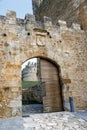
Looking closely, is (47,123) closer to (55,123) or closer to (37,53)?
(55,123)

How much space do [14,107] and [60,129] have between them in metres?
2.04

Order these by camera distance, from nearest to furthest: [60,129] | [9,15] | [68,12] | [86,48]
Answer: [60,129]
[9,15]
[86,48]
[68,12]

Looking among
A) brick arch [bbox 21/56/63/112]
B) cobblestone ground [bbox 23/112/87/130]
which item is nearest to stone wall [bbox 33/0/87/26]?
brick arch [bbox 21/56/63/112]

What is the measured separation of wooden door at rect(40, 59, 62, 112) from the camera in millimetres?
6684

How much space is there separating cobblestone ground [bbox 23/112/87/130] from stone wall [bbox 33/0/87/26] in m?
5.56

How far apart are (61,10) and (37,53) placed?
5074 mm

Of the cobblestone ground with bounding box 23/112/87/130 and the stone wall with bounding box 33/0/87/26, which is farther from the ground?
the stone wall with bounding box 33/0/87/26

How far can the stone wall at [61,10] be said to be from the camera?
9242 millimetres

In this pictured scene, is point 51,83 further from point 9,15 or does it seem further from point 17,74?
point 9,15

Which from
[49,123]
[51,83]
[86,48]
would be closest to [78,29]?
[86,48]

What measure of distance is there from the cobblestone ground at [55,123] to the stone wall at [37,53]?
3.22 ft

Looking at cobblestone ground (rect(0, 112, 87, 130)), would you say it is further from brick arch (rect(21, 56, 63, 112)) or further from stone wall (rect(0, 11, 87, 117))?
brick arch (rect(21, 56, 63, 112))

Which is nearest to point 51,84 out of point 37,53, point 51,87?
point 51,87

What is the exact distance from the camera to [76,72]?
7.52 meters
